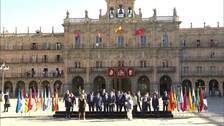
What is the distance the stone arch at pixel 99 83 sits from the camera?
256 feet

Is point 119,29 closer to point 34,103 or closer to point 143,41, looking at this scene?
point 143,41

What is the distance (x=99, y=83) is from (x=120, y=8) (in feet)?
41.0

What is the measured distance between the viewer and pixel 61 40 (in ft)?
275

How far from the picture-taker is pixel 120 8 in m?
77.9

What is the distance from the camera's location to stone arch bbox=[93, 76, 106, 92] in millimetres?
78150

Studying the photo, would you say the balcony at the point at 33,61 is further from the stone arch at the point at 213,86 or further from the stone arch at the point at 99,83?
the stone arch at the point at 213,86

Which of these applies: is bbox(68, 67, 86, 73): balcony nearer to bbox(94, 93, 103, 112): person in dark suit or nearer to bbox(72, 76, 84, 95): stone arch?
bbox(72, 76, 84, 95): stone arch

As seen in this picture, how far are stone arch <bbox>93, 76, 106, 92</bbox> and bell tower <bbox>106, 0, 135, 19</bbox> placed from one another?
992 cm

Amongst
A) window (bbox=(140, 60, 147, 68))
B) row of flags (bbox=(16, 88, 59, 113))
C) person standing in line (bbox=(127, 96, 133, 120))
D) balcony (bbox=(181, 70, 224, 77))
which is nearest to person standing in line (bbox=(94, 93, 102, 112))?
row of flags (bbox=(16, 88, 59, 113))

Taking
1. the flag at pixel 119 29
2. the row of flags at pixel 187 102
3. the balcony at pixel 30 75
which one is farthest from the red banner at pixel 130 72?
the row of flags at pixel 187 102

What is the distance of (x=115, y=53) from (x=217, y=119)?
1796 inches

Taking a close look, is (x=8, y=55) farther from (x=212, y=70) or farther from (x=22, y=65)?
(x=212, y=70)

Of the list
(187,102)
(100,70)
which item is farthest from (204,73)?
(187,102)

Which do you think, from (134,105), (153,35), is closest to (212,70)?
(153,35)
